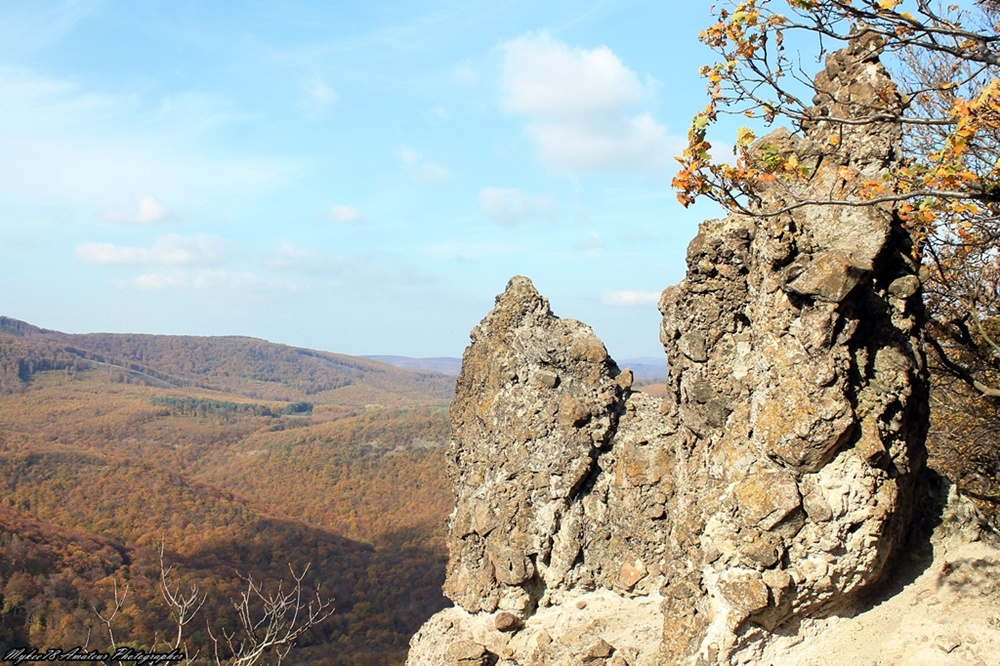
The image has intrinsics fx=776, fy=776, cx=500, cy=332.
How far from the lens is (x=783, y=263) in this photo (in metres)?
7.57

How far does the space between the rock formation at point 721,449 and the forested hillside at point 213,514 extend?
8.74 m

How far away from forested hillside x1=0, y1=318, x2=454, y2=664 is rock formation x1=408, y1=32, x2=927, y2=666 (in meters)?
8.74

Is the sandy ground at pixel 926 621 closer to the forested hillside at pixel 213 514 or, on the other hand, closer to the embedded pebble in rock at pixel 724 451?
the embedded pebble in rock at pixel 724 451

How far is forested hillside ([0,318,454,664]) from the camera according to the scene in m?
36.8

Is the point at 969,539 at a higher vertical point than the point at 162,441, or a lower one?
higher

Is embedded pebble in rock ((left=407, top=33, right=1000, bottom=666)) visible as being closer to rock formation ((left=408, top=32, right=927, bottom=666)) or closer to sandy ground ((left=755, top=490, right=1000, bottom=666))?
rock formation ((left=408, top=32, right=927, bottom=666))

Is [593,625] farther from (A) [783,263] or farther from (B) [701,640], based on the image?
(A) [783,263]

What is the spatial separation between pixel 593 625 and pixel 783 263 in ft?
15.8

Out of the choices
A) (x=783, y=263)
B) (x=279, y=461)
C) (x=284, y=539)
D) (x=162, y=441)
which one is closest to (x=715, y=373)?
(x=783, y=263)

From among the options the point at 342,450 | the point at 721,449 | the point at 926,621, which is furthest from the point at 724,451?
the point at 342,450

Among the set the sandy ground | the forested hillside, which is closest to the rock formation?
the sandy ground

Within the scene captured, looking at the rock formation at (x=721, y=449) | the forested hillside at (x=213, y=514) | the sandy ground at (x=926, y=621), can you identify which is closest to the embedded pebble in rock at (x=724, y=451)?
the rock formation at (x=721, y=449)

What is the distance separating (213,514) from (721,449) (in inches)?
2319

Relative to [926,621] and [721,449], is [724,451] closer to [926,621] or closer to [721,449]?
[721,449]
